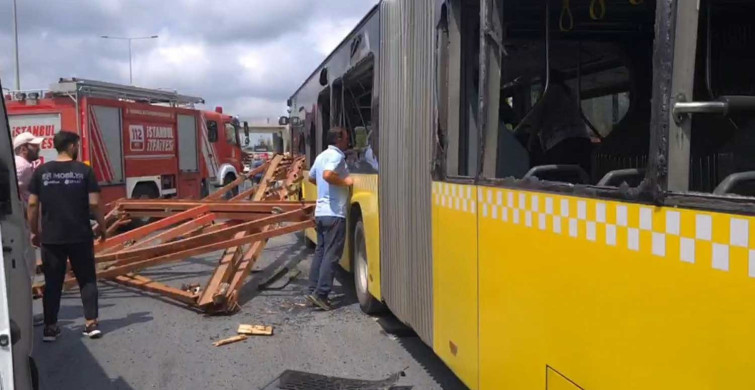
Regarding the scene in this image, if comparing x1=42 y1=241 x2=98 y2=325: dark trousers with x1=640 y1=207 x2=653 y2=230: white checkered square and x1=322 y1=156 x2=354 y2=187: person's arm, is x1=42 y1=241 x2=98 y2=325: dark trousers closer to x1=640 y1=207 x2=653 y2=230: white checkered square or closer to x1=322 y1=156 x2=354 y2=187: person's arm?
x1=322 y1=156 x2=354 y2=187: person's arm

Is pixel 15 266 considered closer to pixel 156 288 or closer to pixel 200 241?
pixel 200 241

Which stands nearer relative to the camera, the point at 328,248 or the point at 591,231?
the point at 591,231

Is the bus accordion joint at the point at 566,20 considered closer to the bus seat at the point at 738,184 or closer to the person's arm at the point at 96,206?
the bus seat at the point at 738,184

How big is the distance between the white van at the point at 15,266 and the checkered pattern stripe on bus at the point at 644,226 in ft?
7.25

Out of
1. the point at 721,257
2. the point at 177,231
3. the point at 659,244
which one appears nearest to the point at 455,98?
the point at 659,244

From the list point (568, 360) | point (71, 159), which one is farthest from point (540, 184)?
point (71, 159)

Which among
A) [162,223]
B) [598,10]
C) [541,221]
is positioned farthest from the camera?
[162,223]

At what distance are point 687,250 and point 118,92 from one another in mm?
14169

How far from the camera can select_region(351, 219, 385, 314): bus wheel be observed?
6.51 metres

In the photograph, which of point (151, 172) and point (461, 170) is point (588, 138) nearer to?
point (461, 170)

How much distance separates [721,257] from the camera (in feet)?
5.72

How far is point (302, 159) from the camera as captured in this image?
11.4 meters

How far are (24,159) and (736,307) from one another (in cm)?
735

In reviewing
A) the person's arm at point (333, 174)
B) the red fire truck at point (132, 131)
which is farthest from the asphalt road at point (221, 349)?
the red fire truck at point (132, 131)
